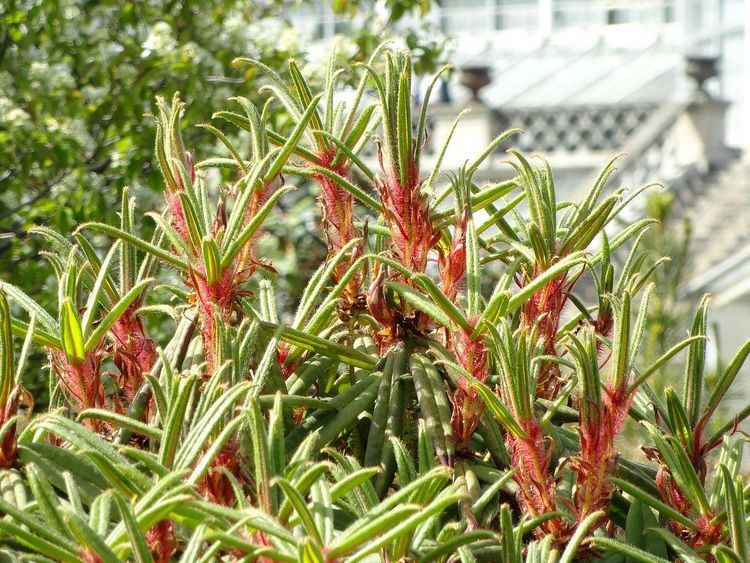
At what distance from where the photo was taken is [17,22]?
3.23 metres

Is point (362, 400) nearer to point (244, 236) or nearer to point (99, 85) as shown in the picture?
point (244, 236)

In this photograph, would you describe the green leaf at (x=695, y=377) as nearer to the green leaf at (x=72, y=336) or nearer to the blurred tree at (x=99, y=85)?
the green leaf at (x=72, y=336)

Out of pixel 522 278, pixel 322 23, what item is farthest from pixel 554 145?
pixel 522 278

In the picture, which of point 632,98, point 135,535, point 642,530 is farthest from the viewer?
point 632,98

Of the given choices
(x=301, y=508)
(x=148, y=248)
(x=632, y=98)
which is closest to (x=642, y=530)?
(x=301, y=508)

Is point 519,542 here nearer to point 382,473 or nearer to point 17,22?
point 382,473

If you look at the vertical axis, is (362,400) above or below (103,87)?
above

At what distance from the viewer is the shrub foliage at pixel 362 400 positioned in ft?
1.96

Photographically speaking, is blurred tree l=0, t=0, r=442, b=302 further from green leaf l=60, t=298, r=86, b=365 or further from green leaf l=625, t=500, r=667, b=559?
green leaf l=625, t=500, r=667, b=559

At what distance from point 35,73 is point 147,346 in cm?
260

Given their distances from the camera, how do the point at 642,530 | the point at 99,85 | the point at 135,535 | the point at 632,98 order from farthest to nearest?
the point at 632,98, the point at 99,85, the point at 642,530, the point at 135,535

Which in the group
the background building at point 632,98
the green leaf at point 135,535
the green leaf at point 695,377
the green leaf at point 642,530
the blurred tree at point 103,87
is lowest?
the background building at point 632,98

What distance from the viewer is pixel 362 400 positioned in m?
0.77

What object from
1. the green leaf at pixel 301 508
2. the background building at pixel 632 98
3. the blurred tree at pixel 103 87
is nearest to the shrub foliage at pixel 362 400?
the green leaf at pixel 301 508
